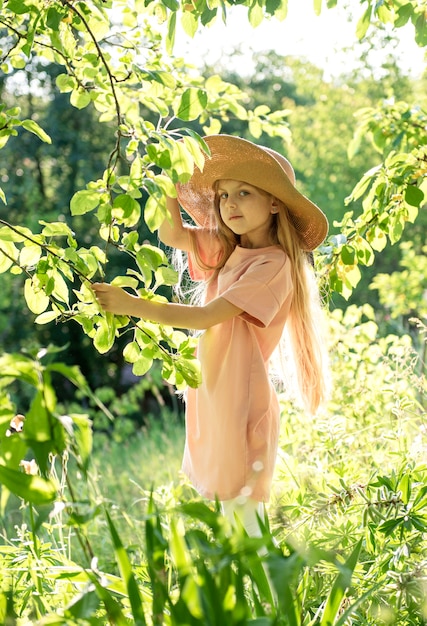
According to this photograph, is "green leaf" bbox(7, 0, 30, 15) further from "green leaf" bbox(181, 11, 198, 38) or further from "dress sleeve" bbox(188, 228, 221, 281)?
"dress sleeve" bbox(188, 228, 221, 281)

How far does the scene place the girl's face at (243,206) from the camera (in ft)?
7.91

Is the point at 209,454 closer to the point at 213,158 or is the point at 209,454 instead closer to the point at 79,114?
the point at 213,158

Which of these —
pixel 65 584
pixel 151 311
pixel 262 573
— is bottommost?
pixel 65 584

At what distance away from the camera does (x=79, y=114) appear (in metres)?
7.88

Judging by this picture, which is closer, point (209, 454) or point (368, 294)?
point (209, 454)

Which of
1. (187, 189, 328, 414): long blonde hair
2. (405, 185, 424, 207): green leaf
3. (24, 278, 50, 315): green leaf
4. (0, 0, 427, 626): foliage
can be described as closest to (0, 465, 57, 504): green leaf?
(0, 0, 427, 626): foliage

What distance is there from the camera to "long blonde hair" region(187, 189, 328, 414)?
2.48 meters

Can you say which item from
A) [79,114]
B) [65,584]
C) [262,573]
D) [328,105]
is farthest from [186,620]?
[328,105]

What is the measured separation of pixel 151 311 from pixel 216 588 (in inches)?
32.7

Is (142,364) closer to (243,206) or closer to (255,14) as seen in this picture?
(243,206)

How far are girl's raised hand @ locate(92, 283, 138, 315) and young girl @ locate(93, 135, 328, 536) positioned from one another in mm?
333

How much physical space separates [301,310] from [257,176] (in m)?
0.44

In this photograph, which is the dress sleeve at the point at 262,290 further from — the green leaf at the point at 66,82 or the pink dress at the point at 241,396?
the green leaf at the point at 66,82

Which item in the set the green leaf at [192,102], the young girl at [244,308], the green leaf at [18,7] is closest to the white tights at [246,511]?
the young girl at [244,308]
